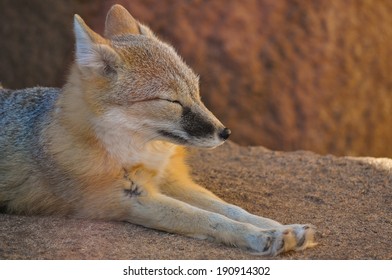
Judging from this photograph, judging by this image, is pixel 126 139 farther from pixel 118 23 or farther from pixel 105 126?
pixel 118 23

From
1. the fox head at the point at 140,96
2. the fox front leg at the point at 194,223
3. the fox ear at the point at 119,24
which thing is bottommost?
the fox front leg at the point at 194,223

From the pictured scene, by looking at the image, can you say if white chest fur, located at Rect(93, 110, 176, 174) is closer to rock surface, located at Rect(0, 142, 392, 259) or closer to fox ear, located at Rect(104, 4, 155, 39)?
rock surface, located at Rect(0, 142, 392, 259)

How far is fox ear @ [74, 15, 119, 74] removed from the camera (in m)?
4.93

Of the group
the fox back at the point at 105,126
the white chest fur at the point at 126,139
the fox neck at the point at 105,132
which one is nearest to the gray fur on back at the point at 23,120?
the fox back at the point at 105,126

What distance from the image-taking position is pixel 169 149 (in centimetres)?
543

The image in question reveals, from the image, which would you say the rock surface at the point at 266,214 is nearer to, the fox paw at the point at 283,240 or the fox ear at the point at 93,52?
the fox paw at the point at 283,240

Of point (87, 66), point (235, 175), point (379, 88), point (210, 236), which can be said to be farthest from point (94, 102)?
point (379, 88)

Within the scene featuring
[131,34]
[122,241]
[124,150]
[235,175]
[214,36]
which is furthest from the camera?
[214,36]

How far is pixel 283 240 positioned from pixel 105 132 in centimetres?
151

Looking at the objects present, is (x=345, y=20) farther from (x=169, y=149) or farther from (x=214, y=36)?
(x=169, y=149)

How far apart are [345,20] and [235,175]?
315cm

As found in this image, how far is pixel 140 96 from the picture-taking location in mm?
4977

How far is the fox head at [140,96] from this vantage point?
493 cm

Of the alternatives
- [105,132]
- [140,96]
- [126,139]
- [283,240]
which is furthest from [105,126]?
[283,240]
